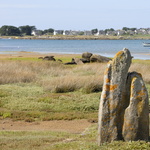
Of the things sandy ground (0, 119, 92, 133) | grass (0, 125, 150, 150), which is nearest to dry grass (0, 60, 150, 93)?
sandy ground (0, 119, 92, 133)

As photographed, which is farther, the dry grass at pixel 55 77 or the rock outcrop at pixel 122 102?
the dry grass at pixel 55 77

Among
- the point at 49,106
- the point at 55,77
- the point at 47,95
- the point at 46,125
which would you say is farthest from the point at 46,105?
the point at 55,77

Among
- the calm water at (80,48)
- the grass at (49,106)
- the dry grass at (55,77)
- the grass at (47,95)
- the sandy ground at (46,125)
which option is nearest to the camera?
the grass at (49,106)

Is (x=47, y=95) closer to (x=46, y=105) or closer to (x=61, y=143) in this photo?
(x=46, y=105)

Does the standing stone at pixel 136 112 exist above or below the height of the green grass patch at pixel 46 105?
above

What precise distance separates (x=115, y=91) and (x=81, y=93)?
12.0 m

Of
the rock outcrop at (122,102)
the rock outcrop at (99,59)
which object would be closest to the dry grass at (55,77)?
the rock outcrop at (99,59)

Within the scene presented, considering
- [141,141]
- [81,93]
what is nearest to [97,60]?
[81,93]

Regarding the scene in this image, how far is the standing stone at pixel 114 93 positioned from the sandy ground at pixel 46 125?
16.1 feet

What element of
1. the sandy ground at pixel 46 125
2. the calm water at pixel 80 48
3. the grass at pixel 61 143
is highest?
the grass at pixel 61 143

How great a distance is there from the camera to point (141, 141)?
10414 millimetres

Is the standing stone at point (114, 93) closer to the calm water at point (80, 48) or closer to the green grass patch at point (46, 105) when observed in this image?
the green grass patch at point (46, 105)

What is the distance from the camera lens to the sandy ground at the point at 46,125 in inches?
618

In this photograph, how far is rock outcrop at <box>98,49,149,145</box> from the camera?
10.3 metres
